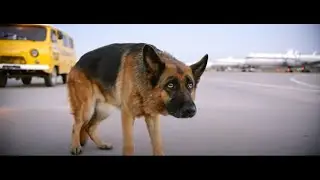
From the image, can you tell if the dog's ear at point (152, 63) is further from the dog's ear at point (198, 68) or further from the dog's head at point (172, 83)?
the dog's ear at point (198, 68)

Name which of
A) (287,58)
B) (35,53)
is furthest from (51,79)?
(287,58)

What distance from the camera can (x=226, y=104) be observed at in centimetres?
481

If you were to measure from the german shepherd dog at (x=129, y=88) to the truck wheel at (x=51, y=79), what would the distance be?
0.59 metres

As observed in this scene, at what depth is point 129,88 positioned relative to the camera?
3.98m

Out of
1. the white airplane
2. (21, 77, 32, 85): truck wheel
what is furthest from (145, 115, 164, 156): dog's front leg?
(21, 77, 32, 85): truck wheel

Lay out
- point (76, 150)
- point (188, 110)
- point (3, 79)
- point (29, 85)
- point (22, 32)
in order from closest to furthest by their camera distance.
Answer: point (188, 110) < point (76, 150) < point (3, 79) < point (22, 32) < point (29, 85)

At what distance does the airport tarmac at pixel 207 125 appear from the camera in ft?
14.8

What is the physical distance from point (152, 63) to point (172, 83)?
26cm

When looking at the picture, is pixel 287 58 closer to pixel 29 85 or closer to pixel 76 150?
pixel 76 150

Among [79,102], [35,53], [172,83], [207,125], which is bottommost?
[207,125]
